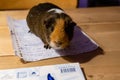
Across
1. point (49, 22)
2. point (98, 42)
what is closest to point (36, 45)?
point (49, 22)

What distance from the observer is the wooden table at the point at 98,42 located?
0.87m

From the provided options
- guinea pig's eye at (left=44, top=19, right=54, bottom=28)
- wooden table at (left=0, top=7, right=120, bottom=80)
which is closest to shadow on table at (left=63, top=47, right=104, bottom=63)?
wooden table at (left=0, top=7, right=120, bottom=80)

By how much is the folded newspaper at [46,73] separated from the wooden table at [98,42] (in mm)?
35

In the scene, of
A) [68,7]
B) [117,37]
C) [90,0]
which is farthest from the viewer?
[90,0]

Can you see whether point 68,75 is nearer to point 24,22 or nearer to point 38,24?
point 38,24

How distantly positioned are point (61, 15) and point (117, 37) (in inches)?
10.8

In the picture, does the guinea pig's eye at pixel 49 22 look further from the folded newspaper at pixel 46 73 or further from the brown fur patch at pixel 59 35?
the folded newspaper at pixel 46 73

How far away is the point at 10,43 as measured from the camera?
971 millimetres

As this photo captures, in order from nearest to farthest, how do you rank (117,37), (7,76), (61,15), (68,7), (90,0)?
(7,76)
(61,15)
(117,37)
(68,7)
(90,0)

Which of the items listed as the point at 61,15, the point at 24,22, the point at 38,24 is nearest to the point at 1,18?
the point at 24,22

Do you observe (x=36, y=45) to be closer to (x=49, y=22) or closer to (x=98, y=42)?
(x=49, y=22)

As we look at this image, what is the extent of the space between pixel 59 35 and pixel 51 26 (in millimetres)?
57

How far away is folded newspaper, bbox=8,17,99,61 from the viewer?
0.92 metres

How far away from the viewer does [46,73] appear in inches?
32.3
